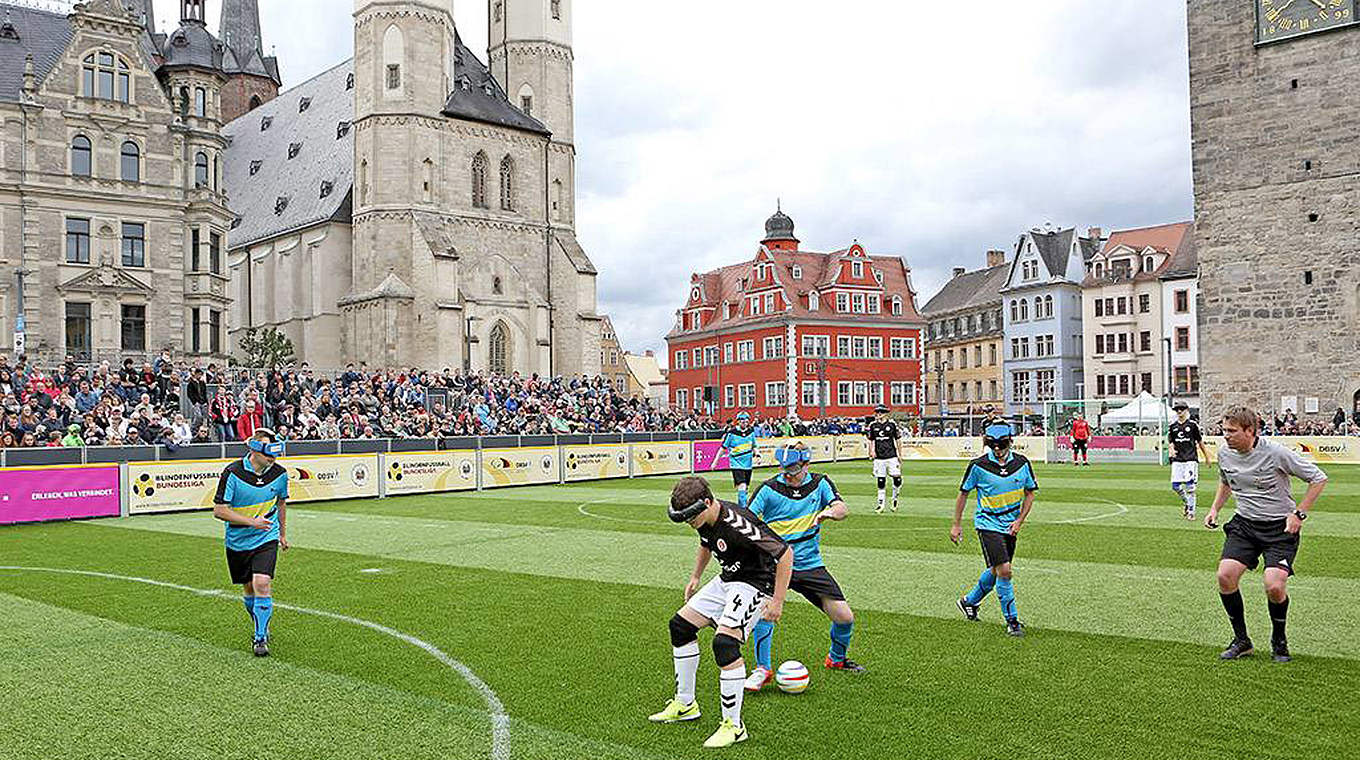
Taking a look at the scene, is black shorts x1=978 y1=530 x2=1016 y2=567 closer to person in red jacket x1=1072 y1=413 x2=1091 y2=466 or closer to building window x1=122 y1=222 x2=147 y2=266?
person in red jacket x1=1072 y1=413 x2=1091 y2=466

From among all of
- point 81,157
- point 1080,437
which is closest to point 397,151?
point 81,157

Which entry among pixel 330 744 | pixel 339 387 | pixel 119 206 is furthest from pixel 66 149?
pixel 330 744

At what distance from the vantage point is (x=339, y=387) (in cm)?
4088

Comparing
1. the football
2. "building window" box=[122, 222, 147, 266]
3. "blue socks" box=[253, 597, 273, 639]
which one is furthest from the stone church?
the football

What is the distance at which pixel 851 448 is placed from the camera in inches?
1861

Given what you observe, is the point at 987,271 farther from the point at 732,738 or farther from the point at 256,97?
the point at 732,738

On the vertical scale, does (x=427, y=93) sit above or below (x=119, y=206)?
above

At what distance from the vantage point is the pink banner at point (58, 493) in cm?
2334

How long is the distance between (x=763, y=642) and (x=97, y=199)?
159 ft

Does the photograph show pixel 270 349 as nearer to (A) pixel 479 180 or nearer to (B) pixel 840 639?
(A) pixel 479 180

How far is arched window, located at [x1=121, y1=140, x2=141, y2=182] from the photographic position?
49812 millimetres

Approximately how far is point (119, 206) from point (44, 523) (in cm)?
3011

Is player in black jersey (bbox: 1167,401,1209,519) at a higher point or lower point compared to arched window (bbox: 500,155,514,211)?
lower

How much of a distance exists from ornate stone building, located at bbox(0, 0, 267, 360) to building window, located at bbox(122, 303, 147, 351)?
0.04 meters
